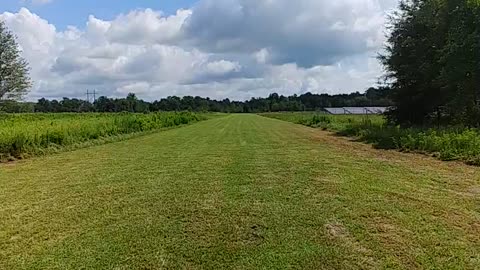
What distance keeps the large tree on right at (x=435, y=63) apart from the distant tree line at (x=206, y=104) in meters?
1.80

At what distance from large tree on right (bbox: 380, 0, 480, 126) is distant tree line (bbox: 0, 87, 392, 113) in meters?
1.80

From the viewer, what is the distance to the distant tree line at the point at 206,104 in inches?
2517

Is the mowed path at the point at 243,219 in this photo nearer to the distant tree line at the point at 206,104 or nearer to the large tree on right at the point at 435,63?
the large tree on right at the point at 435,63

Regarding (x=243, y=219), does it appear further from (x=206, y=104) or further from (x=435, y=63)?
(x=206, y=104)

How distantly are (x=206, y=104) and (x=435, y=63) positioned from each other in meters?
128

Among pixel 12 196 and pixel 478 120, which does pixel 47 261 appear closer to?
pixel 12 196

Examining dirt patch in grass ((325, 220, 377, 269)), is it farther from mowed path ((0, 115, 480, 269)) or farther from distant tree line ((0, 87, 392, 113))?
distant tree line ((0, 87, 392, 113))

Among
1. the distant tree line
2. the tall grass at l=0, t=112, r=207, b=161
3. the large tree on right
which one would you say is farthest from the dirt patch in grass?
the distant tree line

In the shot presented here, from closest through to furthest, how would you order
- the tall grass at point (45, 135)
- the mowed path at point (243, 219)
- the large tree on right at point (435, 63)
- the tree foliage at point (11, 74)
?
the mowed path at point (243, 219), the tall grass at point (45, 135), the large tree on right at point (435, 63), the tree foliage at point (11, 74)

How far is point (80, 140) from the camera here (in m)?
22.4

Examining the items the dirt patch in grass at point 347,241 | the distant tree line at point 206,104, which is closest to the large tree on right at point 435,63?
the distant tree line at point 206,104

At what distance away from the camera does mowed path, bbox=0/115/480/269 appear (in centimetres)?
489

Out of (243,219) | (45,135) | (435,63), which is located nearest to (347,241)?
(243,219)

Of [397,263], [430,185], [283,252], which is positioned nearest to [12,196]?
[283,252]
